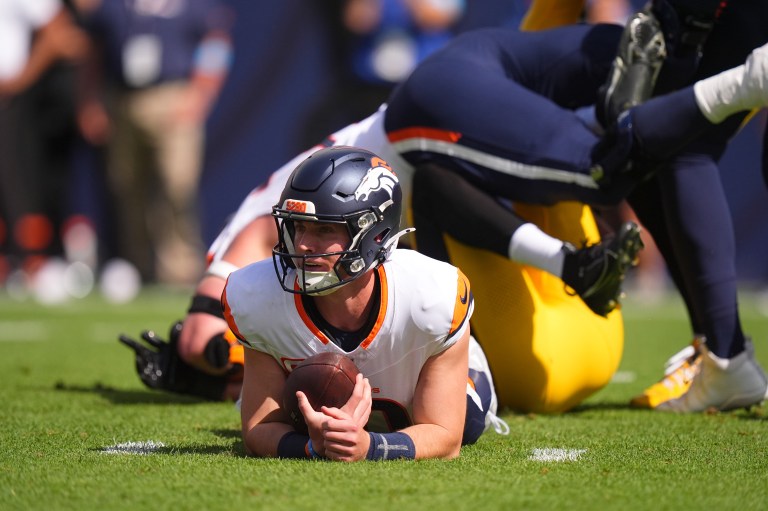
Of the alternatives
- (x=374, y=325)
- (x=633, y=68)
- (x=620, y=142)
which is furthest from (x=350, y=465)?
(x=633, y=68)

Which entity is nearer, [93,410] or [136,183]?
[93,410]

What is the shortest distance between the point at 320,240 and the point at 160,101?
24.4ft

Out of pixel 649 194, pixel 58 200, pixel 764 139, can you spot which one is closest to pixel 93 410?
pixel 649 194

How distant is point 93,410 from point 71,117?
7503 mm

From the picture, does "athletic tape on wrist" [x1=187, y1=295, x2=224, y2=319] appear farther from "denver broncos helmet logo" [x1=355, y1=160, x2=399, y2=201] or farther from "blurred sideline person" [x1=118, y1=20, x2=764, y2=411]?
"denver broncos helmet logo" [x1=355, y1=160, x2=399, y2=201]

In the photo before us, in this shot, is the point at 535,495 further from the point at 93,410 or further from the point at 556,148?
the point at 93,410

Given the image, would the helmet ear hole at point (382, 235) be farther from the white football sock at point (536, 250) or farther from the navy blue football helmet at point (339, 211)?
the white football sock at point (536, 250)

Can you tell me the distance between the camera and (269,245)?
4.31 m

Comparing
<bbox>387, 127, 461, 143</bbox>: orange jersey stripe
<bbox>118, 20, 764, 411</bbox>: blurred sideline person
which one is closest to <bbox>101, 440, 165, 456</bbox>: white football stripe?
<bbox>118, 20, 764, 411</bbox>: blurred sideline person

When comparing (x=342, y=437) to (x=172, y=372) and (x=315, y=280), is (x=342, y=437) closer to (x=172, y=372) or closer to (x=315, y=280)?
(x=315, y=280)

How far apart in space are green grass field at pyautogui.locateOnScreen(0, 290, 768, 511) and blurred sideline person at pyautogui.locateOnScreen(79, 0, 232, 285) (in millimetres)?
5432

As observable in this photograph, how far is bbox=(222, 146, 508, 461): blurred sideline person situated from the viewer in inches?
113

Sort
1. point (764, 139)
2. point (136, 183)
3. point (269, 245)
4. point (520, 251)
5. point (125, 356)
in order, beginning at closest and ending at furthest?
point (520, 251), point (764, 139), point (269, 245), point (125, 356), point (136, 183)

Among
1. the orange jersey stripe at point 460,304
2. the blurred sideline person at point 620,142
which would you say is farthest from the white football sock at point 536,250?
the orange jersey stripe at point 460,304
